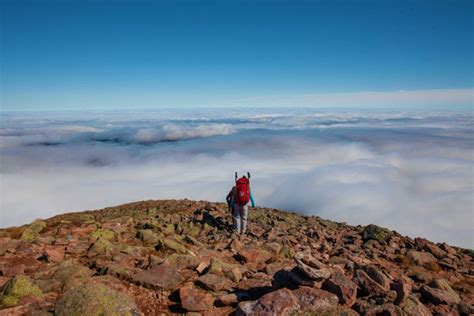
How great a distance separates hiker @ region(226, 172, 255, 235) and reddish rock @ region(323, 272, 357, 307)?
793 centimetres

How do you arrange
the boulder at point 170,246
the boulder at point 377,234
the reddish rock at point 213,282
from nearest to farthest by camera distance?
the reddish rock at point 213,282, the boulder at point 170,246, the boulder at point 377,234

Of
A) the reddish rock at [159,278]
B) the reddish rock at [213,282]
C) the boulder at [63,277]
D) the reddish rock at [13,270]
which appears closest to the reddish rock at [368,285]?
the reddish rock at [213,282]

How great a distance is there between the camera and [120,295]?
15.7 ft

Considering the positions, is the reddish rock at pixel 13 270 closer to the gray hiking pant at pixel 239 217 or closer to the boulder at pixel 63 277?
the boulder at pixel 63 277

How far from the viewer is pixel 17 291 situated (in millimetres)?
4832

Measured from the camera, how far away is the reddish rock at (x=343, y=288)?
15.4ft

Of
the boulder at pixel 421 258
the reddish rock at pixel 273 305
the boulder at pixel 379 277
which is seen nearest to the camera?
the reddish rock at pixel 273 305

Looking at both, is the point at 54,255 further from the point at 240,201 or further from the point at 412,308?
the point at 412,308

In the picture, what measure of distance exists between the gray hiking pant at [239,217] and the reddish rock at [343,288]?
27.3 feet

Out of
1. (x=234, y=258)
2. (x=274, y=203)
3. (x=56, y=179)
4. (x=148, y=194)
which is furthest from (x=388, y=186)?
(x=56, y=179)

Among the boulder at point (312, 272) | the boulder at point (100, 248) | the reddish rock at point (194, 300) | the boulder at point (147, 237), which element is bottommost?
the boulder at point (147, 237)

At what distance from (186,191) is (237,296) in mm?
106066

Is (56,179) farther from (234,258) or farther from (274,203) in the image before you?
(234,258)

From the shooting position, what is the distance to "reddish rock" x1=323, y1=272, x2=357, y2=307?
4.69m
